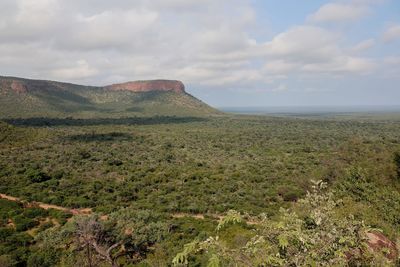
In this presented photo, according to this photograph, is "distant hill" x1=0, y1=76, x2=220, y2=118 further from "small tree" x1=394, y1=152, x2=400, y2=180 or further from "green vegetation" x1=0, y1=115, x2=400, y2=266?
"small tree" x1=394, y1=152, x2=400, y2=180

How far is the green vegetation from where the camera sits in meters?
6.32

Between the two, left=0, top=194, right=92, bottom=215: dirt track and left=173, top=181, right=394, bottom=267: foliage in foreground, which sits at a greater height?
left=173, top=181, right=394, bottom=267: foliage in foreground

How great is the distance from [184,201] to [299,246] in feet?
92.3

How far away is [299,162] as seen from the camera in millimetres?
54000

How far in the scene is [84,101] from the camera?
166m

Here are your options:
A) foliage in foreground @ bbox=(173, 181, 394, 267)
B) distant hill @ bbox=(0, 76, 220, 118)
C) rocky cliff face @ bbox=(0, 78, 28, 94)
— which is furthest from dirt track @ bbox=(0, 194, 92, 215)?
rocky cliff face @ bbox=(0, 78, 28, 94)

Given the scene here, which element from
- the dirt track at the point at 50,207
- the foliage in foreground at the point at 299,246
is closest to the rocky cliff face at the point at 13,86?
the dirt track at the point at 50,207

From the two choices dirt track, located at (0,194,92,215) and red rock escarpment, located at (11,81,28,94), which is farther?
red rock escarpment, located at (11,81,28,94)

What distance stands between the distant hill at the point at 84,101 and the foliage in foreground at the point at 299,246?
11594 centimetres

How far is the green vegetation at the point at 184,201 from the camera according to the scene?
6316 mm

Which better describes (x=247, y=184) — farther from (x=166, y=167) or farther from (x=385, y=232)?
(x=385, y=232)

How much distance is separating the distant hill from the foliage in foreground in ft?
380

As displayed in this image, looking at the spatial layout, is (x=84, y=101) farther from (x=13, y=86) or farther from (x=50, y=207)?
(x=50, y=207)

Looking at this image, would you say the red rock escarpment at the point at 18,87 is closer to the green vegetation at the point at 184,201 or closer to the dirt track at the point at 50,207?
the green vegetation at the point at 184,201
